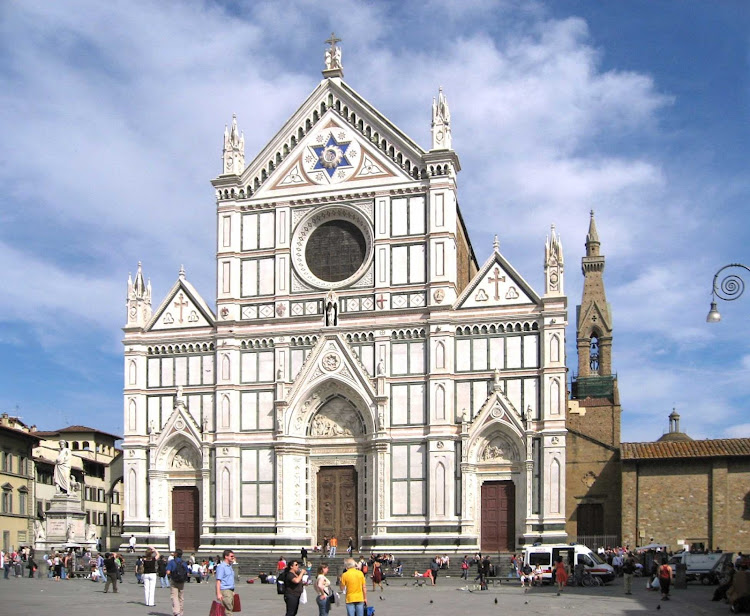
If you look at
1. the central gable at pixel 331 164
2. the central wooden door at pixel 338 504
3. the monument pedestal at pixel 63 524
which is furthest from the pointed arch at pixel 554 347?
the monument pedestal at pixel 63 524

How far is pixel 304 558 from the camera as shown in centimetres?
4200

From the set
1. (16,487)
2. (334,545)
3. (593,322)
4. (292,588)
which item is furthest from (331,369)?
(593,322)

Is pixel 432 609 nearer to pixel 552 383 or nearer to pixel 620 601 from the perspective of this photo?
pixel 620 601

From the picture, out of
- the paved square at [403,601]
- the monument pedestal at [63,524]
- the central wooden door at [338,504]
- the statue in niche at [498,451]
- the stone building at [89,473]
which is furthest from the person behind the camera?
the stone building at [89,473]

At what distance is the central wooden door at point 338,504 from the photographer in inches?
1746

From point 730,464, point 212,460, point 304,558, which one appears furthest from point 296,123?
point 730,464

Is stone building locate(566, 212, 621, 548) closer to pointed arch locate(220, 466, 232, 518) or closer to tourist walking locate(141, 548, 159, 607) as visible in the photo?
pointed arch locate(220, 466, 232, 518)

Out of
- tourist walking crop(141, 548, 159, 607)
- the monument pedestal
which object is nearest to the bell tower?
the monument pedestal

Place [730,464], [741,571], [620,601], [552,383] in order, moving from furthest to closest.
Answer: [730,464] → [552,383] → [620,601] → [741,571]

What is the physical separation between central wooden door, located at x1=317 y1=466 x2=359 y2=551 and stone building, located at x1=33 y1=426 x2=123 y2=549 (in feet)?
45.3

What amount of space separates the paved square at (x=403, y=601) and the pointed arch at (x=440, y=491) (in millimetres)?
5497

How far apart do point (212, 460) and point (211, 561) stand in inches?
172

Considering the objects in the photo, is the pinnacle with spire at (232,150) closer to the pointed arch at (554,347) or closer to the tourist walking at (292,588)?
the pointed arch at (554,347)

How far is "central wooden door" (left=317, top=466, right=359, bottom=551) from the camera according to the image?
145ft
